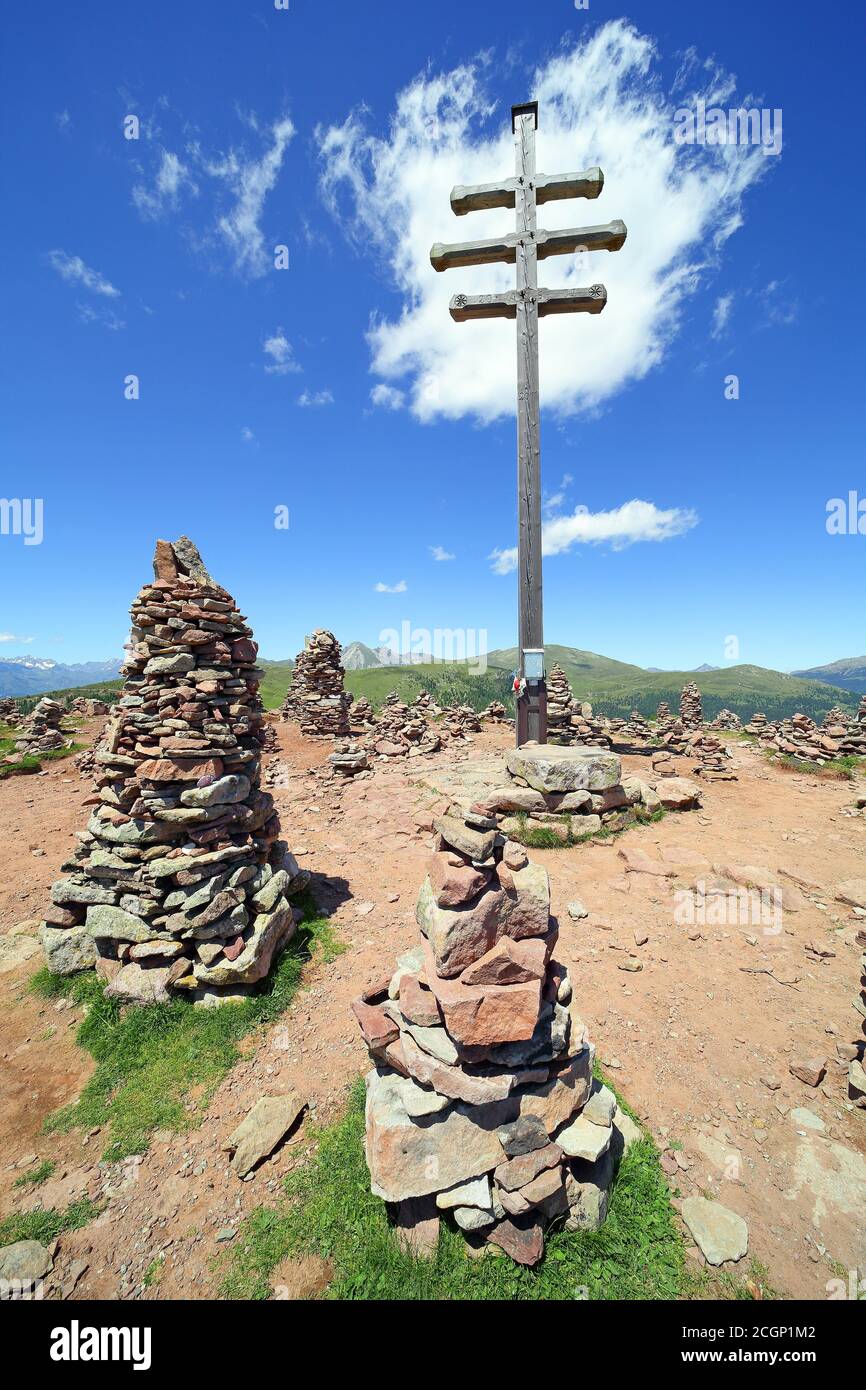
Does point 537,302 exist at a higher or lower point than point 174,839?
higher

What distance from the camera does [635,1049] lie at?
16.5 feet

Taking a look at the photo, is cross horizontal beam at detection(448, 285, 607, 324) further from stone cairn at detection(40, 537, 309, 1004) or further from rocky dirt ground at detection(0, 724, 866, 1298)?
rocky dirt ground at detection(0, 724, 866, 1298)

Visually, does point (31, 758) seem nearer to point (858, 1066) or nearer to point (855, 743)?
point (858, 1066)

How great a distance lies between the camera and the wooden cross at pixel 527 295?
417 inches

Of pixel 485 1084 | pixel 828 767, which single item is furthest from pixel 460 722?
pixel 485 1084

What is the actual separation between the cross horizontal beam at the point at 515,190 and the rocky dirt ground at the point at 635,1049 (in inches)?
556

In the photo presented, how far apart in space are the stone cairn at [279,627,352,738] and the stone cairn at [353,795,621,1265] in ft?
64.3

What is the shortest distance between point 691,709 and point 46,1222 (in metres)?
29.5

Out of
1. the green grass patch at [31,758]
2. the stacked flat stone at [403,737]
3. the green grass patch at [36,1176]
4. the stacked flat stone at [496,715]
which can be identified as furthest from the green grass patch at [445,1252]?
A: the stacked flat stone at [496,715]

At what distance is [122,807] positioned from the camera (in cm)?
667

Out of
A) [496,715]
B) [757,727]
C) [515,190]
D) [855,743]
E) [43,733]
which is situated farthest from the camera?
[496,715]
